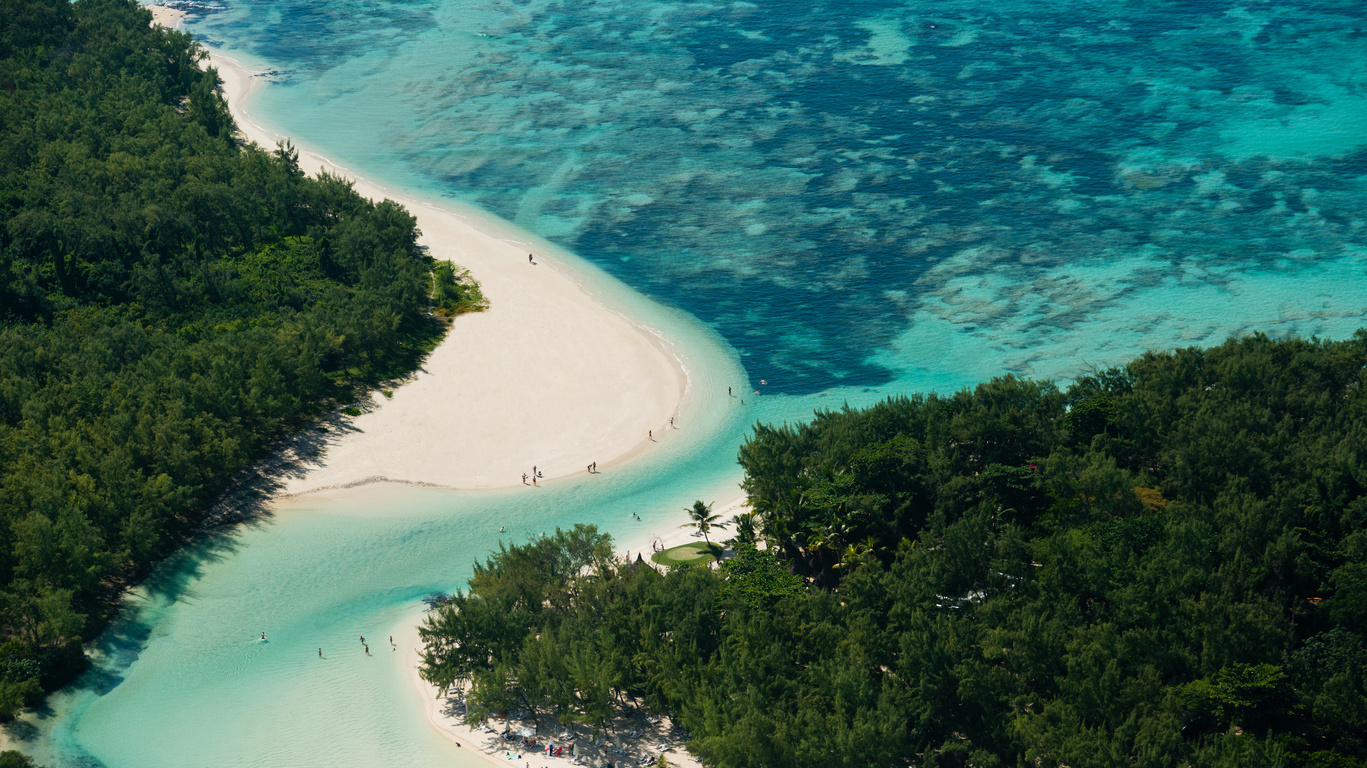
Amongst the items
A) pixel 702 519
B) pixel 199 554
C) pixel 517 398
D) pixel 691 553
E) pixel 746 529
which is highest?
pixel 746 529

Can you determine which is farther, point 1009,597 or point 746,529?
point 746,529

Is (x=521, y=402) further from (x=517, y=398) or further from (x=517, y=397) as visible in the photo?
(x=517, y=397)

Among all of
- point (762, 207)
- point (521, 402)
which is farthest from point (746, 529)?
point (762, 207)

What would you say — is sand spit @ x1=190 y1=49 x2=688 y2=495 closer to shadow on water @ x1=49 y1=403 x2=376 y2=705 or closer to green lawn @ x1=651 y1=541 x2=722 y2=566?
shadow on water @ x1=49 y1=403 x2=376 y2=705

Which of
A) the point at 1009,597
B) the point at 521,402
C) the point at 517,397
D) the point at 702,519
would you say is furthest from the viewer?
the point at 517,397

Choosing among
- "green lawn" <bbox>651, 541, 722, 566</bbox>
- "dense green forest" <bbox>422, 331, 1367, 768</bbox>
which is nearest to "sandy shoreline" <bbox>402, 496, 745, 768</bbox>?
"dense green forest" <bbox>422, 331, 1367, 768</bbox>

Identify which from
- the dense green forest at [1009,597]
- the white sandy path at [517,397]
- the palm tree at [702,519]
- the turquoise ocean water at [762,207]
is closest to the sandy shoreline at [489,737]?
the turquoise ocean water at [762,207]
